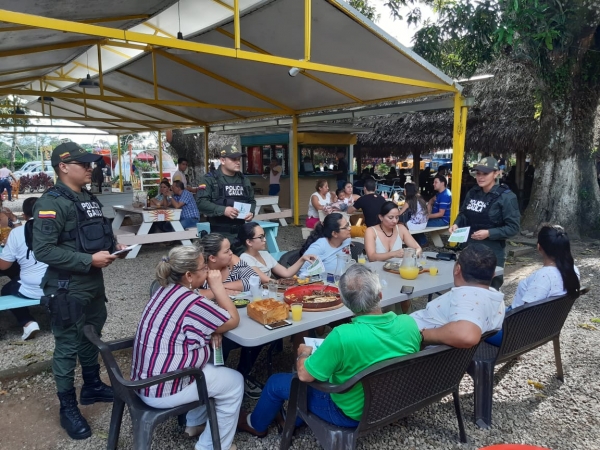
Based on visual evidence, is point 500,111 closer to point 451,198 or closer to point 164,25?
point 451,198

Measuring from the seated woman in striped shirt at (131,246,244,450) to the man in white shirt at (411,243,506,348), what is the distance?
1.10m

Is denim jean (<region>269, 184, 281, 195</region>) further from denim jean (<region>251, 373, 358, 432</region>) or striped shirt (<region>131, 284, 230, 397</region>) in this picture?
striped shirt (<region>131, 284, 230, 397</region>)

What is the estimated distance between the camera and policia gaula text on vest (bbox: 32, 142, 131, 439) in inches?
98.0

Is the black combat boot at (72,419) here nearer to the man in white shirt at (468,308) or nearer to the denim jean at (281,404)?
the denim jean at (281,404)

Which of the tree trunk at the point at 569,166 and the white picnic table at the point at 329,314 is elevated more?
the tree trunk at the point at 569,166

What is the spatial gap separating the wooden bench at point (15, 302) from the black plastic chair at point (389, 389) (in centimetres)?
279

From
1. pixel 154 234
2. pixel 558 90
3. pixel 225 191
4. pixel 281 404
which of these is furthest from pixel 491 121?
pixel 281 404

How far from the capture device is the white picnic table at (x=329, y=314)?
2.30 metres

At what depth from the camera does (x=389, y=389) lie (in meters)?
2.01

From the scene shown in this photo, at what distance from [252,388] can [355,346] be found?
1.41 metres

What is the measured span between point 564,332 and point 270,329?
10.8ft

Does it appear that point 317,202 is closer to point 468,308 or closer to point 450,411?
point 450,411

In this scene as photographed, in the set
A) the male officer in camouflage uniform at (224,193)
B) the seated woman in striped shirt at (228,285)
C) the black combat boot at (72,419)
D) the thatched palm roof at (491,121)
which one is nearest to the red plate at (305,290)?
the seated woman in striped shirt at (228,285)

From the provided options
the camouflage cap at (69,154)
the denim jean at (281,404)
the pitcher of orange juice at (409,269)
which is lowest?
the denim jean at (281,404)
